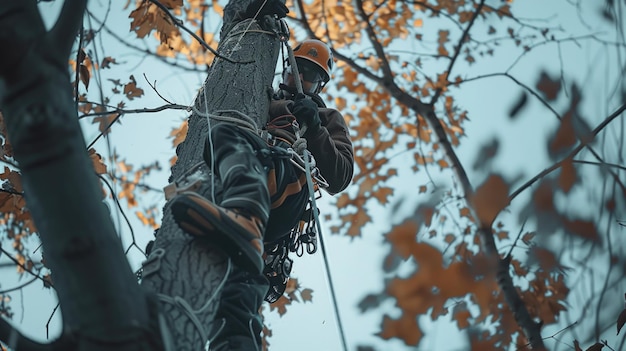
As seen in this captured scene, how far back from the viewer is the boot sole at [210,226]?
1968 millimetres

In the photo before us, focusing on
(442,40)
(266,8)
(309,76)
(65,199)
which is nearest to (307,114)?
(266,8)

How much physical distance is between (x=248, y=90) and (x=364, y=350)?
1.20 m

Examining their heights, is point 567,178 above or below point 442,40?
below

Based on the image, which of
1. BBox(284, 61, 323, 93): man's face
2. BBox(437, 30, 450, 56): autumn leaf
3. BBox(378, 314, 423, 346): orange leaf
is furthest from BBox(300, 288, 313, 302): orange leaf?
BBox(437, 30, 450, 56): autumn leaf

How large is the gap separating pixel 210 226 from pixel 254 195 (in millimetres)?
283

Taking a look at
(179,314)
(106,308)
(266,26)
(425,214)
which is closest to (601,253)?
(425,214)

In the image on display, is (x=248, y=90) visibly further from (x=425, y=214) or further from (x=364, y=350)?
(x=364, y=350)

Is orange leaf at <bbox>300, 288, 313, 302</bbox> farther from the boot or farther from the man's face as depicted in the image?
the boot

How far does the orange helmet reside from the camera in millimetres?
3941

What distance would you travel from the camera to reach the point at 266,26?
334 centimetres

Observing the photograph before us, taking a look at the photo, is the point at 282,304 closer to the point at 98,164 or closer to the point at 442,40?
the point at 98,164

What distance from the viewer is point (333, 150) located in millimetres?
3293

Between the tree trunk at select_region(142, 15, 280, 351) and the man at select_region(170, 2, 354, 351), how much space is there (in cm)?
8

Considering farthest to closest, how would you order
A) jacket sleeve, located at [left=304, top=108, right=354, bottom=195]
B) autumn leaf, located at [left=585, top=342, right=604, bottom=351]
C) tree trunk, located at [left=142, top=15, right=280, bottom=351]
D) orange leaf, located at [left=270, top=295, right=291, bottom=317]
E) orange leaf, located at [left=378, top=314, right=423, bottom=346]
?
1. orange leaf, located at [left=270, top=295, right=291, bottom=317]
2. jacket sleeve, located at [left=304, top=108, right=354, bottom=195]
3. autumn leaf, located at [left=585, top=342, right=604, bottom=351]
4. orange leaf, located at [left=378, top=314, right=423, bottom=346]
5. tree trunk, located at [left=142, top=15, right=280, bottom=351]
